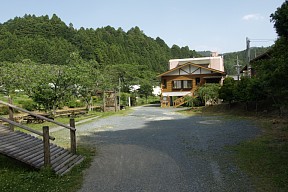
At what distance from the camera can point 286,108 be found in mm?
16641

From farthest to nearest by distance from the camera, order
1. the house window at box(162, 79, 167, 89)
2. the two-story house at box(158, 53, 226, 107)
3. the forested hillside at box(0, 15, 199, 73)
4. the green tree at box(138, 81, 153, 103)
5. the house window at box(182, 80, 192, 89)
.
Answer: the forested hillside at box(0, 15, 199, 73), the green tree at box(138, 81, 153, 103), the house window at box(162, 79, 167, 89), the house window at box(182, 80, 192, 89), the two-story house at box(158, 53, 226, 107)

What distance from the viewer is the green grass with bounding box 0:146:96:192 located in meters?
5.25

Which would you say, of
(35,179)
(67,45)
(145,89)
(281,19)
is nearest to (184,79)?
(145,89)

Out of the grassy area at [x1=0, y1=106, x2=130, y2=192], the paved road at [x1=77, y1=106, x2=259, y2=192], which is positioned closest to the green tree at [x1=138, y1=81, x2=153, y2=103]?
the paved road at [x1=77, y1=106, x2=259, y2=192]

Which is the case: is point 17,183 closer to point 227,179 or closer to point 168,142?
point 227,179

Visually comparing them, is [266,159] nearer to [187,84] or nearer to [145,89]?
[187,84]

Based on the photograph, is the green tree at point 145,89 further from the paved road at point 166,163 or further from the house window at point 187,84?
the paved road at point 166,163

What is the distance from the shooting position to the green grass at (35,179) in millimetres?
5250

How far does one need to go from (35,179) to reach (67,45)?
59287mm

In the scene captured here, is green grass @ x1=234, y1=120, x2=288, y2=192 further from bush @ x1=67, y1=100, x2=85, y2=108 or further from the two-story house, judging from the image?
bush @ x1=67, y1=100, x2=85, y2=108

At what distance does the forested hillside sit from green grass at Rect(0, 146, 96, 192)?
106 ft

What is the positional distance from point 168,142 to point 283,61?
4.95 metres

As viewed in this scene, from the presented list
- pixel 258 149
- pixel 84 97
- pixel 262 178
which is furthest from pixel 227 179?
pixel 84 97

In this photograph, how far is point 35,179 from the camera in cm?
565
